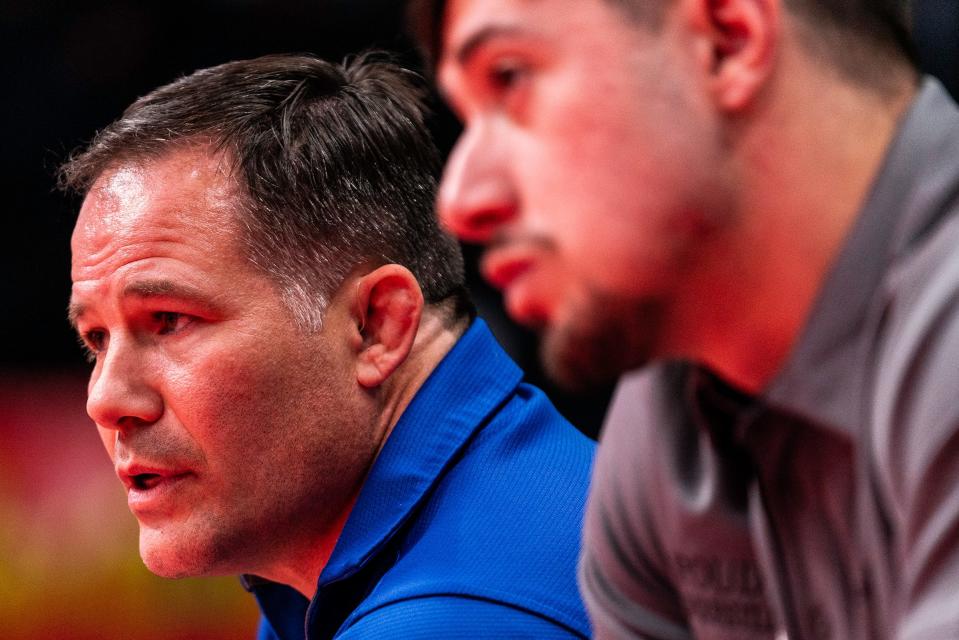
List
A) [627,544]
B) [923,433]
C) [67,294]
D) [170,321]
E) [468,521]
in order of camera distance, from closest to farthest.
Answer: [923,433]
[627,544]
[468,521]
[170,321]
[67,294]

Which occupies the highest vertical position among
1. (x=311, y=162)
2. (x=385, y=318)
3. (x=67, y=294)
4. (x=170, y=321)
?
(x=67, y=294)

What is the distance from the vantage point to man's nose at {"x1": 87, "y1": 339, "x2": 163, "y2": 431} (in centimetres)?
164

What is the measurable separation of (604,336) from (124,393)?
89 cm

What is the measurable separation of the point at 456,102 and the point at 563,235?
0.16 meters

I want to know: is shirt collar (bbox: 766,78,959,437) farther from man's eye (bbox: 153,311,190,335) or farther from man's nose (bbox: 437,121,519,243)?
man's eye (bbox: 153,311,190,335)

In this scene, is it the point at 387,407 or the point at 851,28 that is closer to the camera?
the point at 851,28

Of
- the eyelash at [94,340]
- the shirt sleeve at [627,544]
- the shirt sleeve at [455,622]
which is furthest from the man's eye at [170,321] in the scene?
the shirt sleeve at [627,544]

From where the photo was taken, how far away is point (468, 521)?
62.0 inches

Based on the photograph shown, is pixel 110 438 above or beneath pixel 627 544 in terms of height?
above

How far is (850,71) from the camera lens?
0.94 metres

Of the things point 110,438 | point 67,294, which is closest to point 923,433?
point 110,438

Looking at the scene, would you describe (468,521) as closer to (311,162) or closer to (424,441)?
(424,441)

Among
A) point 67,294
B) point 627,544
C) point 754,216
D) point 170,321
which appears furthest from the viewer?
point 67,294

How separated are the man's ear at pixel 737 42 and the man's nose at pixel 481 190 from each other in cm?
16
